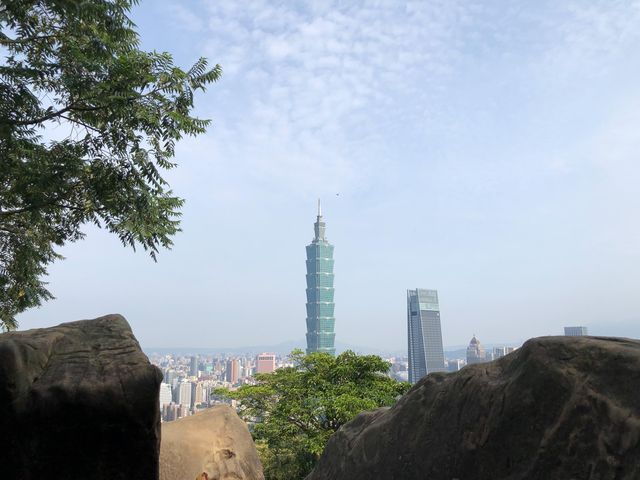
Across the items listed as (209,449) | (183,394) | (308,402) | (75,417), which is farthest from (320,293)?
(75,417)

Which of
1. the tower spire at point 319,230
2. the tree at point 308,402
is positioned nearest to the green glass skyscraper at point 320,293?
the tower spire at point 319,230

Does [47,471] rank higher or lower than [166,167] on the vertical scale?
lower

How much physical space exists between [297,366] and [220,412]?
8.45m

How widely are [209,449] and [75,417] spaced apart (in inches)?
206

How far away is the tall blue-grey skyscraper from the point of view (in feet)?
445

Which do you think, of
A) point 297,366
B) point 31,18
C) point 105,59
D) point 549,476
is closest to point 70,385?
point 549,476

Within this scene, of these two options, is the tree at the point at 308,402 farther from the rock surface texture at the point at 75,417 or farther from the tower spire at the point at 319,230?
the tower spire at the point at 319,230

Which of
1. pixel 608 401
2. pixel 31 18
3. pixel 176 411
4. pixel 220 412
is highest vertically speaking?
pixel 31 18

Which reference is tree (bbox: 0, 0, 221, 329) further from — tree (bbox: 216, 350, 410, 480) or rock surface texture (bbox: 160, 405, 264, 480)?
tree (bbox: 216, 350, 410, 480)

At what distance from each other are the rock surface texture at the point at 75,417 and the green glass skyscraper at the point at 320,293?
159 meters

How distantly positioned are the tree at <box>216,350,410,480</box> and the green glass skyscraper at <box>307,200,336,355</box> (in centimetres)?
14620

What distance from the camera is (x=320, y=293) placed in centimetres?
16562

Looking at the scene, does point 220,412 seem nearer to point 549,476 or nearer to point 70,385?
point 70,385

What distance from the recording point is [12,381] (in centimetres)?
446
